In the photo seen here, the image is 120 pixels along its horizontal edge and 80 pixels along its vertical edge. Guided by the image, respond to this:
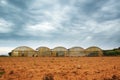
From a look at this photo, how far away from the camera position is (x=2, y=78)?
38.2ft

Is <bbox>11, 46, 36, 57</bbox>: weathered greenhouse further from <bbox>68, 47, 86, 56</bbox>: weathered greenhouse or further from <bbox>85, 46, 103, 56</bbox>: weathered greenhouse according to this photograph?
<bbox>85, 46, 103, 56</bbox>: weathered greenhouse

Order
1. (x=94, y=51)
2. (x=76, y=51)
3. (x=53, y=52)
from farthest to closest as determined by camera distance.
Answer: (x=94, y=51) < (x=76, y=51) < (x=53, y=52)

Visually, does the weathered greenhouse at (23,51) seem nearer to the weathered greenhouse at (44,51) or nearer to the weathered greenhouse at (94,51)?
the weathered greenhouse at (44,51)

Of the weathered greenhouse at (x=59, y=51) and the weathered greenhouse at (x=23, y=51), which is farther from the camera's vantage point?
the weathered greenhouse at (x=59, y=51)

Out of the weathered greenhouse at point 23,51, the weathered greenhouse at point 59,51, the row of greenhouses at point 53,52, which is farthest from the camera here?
the weathered greenhouse at point 59,51

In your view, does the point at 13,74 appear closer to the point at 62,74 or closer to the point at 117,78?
the point at 62,74

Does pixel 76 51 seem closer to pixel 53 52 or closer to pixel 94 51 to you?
pixel 94 51

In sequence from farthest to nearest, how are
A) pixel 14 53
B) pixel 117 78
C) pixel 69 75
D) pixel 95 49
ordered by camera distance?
pixel 95 49, pixel 14 53, pixel 69 75, pixel 117 78

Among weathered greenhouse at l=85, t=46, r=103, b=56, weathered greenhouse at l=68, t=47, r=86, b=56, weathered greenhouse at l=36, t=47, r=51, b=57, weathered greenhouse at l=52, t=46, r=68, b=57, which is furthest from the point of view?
weathered greenhouse at l=85, t=46, r=103, b=56

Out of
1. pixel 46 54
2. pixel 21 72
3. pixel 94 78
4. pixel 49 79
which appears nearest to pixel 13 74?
pixel 21 72

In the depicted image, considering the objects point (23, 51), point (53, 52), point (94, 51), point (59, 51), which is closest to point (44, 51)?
point (53, 52)

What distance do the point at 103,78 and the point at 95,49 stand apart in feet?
115

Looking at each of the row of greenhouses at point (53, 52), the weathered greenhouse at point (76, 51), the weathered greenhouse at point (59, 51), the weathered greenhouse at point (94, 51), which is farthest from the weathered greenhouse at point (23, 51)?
the weathered greenhouse at point (94, 51)

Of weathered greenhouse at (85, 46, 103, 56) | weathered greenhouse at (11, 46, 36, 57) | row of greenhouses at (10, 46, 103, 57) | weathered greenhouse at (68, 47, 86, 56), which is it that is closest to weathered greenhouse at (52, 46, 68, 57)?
row of greenhouses at (10, 46, 103, 57)
